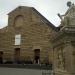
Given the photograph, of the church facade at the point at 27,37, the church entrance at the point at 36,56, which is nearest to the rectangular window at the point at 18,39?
the church facade at the point at 27,37

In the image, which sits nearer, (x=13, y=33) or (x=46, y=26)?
(x=46, y=26)

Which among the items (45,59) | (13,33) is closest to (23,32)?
(13,33)

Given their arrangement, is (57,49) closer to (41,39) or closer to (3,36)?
(41,39)

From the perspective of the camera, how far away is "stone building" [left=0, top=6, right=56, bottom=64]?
4125cm

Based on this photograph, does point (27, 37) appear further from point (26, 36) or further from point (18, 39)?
point (18, 39)

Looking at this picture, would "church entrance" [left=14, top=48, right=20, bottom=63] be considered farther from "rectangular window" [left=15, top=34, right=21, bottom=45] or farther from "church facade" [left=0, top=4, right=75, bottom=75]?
"rectangular window" [left=15, top=34, right=21, bottom=45]

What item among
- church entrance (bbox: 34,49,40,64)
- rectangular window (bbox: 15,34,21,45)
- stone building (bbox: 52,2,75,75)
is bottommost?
stone building (bbox: 52,2,75,75)

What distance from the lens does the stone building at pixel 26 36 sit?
4125cm

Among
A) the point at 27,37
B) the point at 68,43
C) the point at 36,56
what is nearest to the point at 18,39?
the point at 27,37

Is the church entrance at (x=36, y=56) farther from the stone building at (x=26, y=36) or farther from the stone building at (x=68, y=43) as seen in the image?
the stone building at (x=68, y=43)

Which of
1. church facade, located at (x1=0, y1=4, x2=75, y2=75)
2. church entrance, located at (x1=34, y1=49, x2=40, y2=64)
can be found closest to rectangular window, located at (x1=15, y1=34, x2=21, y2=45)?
church facade, located at (x1=0, y1=4, x2=75, y2=75)

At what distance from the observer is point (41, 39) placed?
41.7m

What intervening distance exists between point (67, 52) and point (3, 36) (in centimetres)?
3897

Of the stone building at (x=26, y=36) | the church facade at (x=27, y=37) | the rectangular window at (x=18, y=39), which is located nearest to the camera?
the church facade at (x=27, y=37)
